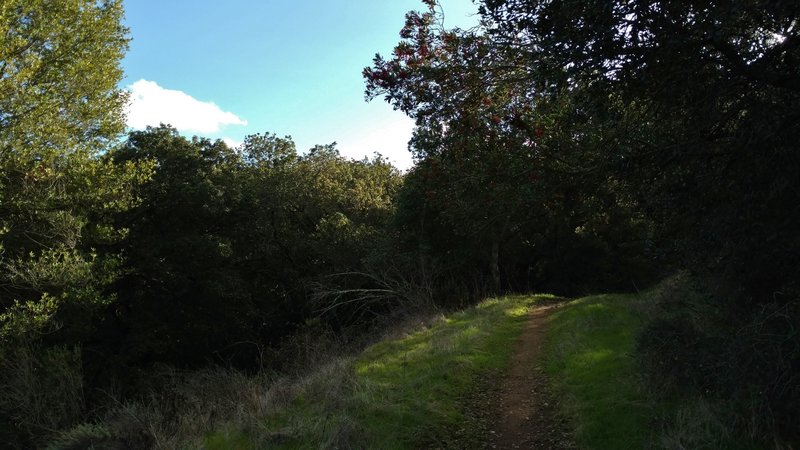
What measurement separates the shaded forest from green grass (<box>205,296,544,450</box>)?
2886 mm

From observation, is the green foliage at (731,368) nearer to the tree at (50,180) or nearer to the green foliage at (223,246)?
the tree at (50,180)

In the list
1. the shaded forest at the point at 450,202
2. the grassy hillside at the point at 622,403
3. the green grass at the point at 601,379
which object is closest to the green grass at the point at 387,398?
the green grass at the point at 601,379

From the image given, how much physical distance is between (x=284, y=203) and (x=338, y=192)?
3864 millimetres

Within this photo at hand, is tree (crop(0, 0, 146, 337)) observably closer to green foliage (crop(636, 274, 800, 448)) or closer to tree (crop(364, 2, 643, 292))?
tree (crop(364, 2, 643, 292))

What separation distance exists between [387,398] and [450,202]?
3297mm

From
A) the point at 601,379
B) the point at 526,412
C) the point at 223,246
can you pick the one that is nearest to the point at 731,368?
the point at 601,379

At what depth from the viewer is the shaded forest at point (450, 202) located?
16.0 ft

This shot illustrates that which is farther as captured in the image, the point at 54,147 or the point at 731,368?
the point at 54,147

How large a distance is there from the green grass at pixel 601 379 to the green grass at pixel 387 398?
148cm

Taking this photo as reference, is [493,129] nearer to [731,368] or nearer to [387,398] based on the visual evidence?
[731,368]

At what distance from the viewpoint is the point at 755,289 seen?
5.79 m

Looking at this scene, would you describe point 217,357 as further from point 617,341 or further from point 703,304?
point 703,304

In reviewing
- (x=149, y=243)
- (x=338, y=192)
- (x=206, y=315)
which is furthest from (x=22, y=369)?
(x=338, y=192)

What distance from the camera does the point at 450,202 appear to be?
796cm
